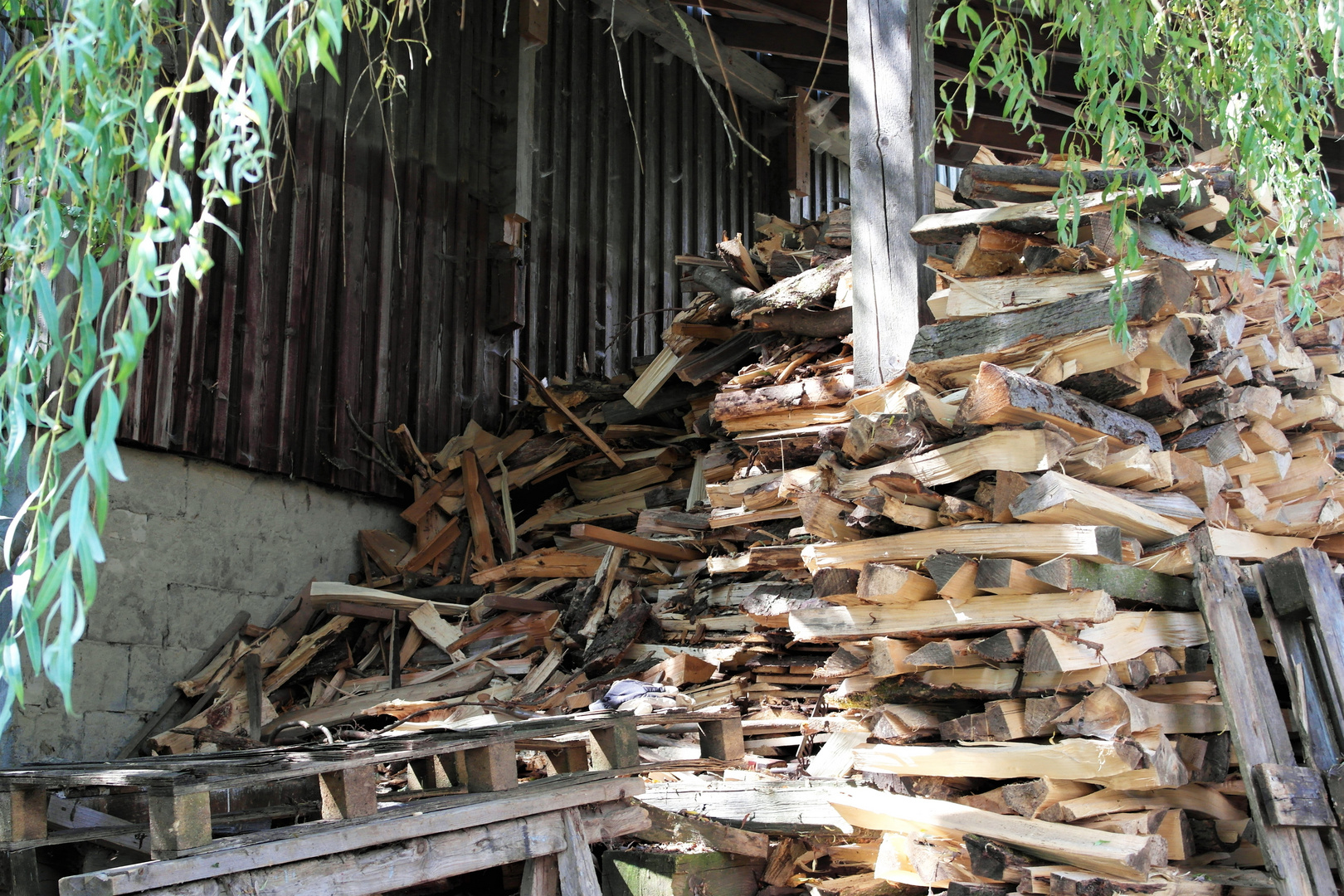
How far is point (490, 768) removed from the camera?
494 centimetres

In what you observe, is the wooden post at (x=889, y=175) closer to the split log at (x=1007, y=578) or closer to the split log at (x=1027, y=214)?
the split log at (x=1027, y=214)

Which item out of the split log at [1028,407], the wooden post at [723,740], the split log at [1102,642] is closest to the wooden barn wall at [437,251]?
the wooden post at [723,740]

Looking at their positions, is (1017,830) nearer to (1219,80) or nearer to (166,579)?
(1219,80)

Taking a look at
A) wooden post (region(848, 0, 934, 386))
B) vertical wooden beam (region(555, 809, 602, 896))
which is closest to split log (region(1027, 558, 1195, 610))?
wooden post (region(848, 0, 934, 386))

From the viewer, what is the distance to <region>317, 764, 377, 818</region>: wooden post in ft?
14.4

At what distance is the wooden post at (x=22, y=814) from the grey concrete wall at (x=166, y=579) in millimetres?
3310

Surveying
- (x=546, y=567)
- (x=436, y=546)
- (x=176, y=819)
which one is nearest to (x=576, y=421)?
(x=546, y=567)

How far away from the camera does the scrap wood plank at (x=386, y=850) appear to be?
12.4 feet

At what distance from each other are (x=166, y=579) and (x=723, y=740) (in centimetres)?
494

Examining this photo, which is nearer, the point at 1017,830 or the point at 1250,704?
the point at 1017,830

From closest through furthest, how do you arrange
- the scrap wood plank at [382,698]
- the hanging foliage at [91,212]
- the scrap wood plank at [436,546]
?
the hanging foliage at [91,212], the scrap wood plank at [382,698], the scrap wood plank at [436,546]

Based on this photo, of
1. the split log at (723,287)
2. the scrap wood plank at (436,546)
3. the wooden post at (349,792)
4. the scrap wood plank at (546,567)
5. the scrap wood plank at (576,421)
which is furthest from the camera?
the scrap wood plank at (436,546)

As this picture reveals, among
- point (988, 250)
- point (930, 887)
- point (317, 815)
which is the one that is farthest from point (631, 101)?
point (930, 887)

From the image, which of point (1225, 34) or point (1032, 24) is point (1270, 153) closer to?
point (1225, 34)
